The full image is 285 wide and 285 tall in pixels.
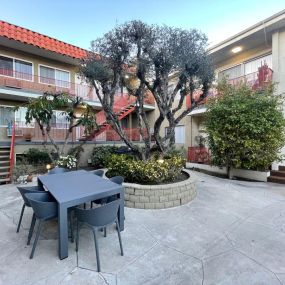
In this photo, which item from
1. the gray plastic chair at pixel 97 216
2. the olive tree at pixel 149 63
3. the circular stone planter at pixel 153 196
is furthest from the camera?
the olive tree at pixel 149 63

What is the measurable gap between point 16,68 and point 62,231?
36.7 feet

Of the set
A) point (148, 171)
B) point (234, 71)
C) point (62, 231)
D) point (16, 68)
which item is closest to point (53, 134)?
point (16, 68)

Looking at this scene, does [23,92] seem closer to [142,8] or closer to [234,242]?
[142,8]

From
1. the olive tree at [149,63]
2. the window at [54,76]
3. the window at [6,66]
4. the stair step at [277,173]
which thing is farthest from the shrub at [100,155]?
the stair step at [277,173]

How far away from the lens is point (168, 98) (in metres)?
6.27

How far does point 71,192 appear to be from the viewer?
3203mm

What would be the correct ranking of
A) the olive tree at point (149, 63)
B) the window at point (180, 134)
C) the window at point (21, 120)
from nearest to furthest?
1. the olive tree at point (149, 63)
2. the window at point (21, 120)
3. the window at point (180, 134)

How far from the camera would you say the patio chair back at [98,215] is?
272 cm

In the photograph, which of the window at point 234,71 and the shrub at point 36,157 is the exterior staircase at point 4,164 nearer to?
the shrub at point 36,157

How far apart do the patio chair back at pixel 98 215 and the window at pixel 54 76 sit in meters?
11.1

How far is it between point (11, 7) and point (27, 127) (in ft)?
20.1

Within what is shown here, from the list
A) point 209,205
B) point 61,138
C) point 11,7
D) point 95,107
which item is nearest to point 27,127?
point 61,138

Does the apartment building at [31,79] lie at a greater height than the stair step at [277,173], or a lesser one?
greater

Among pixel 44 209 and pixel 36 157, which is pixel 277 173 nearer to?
pixel 44 209
